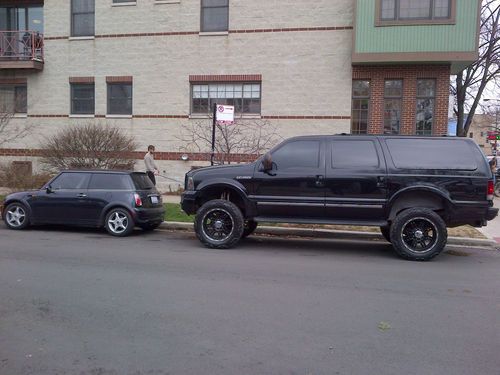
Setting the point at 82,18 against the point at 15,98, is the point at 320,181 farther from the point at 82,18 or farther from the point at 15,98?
the point at 15,98

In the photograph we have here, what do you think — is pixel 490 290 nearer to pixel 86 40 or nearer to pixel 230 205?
pixel 230 205

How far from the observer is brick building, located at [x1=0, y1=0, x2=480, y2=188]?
15086 millimetres

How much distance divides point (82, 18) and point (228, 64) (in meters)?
6.88

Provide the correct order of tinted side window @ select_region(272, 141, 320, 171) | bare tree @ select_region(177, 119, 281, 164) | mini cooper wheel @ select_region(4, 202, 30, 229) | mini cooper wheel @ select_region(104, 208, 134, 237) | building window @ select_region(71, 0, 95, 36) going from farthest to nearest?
building window @ select_region(71, 0, 95, 36)
bare tree @ select_region(177, 119, 281, 164)
mini cooper wheel @ select_region(4, 202, 30, 229)
mini cooper wheel @ select_region(104, 208, 134, 237)
tinted side window @ select_region(272, 141, 320, 171)

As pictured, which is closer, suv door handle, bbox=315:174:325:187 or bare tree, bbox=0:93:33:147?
suv door handle, bbox=315:174:325:187

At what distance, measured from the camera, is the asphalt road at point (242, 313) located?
11.8 ft

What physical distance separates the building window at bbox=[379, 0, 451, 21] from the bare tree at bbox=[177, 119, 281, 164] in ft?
18.2

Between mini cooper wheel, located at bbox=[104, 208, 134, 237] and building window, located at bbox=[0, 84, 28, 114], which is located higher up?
building window, located at bbox=[0, 84, 28, 114]

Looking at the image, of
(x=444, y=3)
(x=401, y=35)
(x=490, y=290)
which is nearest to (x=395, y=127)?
(x=401, y=35)

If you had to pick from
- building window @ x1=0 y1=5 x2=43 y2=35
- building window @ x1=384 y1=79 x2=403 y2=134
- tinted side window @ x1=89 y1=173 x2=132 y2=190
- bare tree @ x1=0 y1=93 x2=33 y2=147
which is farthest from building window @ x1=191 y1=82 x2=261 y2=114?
tinted side window @ x1=89 y1=173 x2=132 y2=190

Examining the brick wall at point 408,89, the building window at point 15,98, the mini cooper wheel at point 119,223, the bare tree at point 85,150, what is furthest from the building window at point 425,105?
the building window at point 15,98

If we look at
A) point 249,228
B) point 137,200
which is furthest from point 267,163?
point 137,200

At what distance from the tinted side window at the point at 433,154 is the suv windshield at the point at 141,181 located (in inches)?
206

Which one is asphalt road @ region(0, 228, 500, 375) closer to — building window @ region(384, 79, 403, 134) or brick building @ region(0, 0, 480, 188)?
building window @ region(384, 79, 403, 134)
